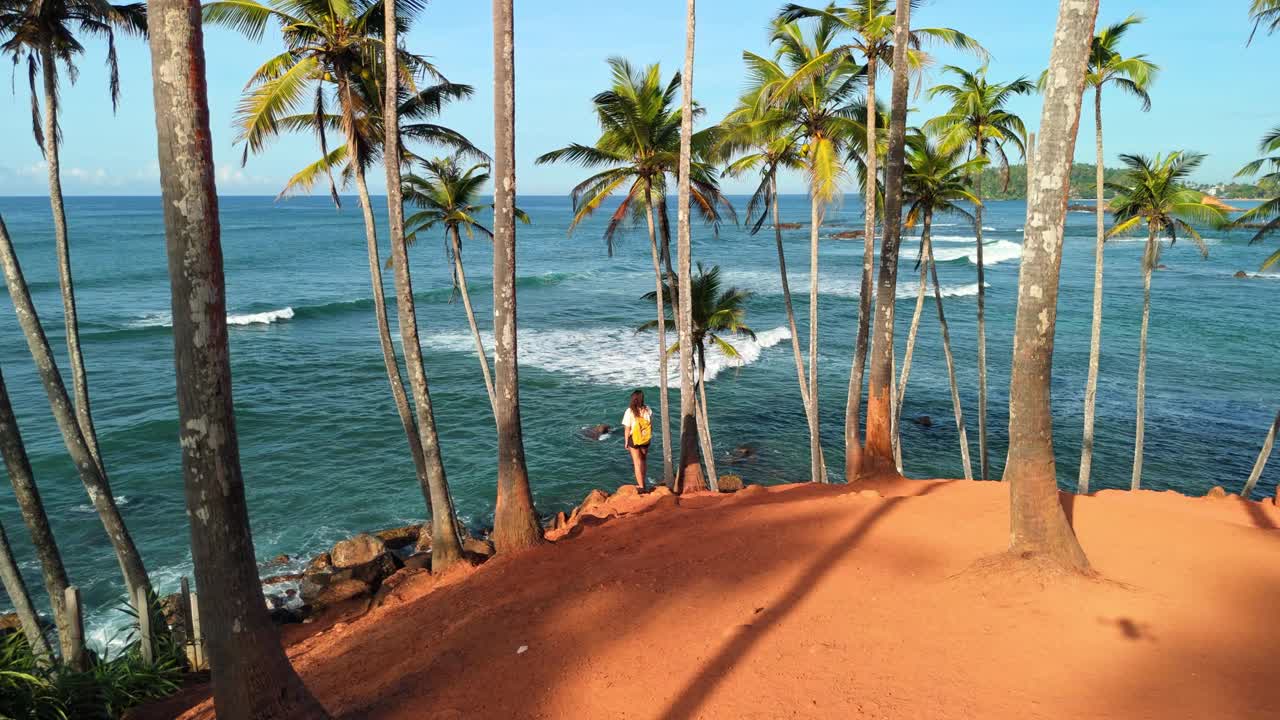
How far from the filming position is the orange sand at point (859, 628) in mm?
4949

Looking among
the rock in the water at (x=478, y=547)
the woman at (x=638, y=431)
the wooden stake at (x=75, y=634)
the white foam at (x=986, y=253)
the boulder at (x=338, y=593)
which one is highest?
the white foam at (x=986, y=253)

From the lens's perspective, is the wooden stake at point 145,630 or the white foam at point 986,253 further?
the white foam at point 986,253

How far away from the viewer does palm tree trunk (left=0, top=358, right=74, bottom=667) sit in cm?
820

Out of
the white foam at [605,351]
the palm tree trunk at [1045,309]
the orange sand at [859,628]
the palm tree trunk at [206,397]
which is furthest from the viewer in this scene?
the white foam at [605,351]

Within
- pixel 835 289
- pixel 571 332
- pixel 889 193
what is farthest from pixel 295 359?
pixel 835 289

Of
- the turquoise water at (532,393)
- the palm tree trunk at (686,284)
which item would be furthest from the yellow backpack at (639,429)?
the turquoise water at (532,393)

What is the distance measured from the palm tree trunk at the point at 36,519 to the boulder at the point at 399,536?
7181 mm

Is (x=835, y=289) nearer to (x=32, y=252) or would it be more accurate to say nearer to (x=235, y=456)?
(x=235, y=456)

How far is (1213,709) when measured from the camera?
449 cm

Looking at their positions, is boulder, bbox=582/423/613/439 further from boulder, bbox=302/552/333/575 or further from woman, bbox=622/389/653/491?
woman, bbox=622/389/653/491

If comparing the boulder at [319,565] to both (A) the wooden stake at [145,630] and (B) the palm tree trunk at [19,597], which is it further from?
(B) the palm tree trunk at [19,597]

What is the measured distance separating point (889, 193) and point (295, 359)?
29073 mm

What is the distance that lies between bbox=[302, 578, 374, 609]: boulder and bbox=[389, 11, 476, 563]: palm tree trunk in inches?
114

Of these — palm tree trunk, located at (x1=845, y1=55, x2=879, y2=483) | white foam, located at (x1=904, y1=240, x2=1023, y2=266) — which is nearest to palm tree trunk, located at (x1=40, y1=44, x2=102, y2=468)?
palm tree trunk, located at (x1=845, y1=55, x2=879, y2=483)
